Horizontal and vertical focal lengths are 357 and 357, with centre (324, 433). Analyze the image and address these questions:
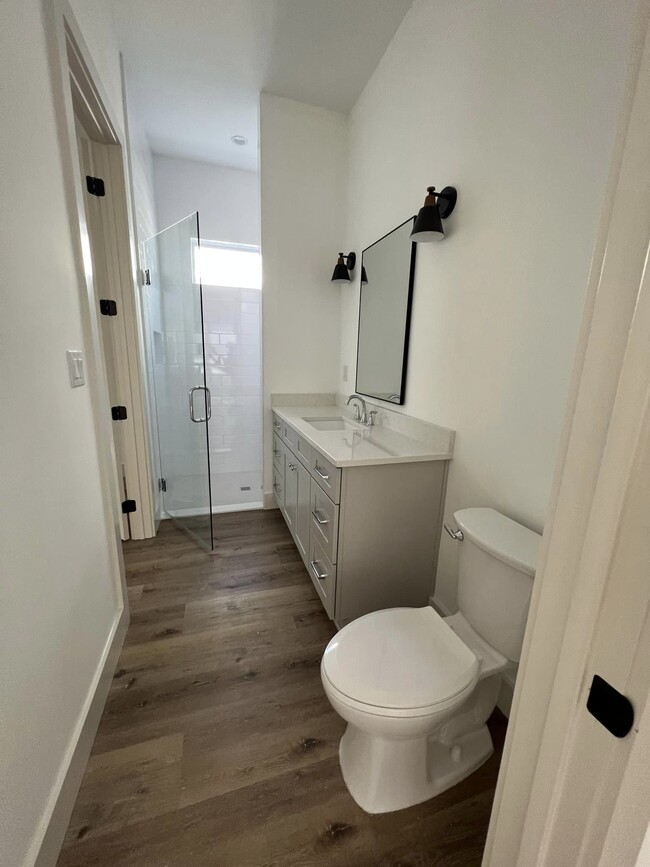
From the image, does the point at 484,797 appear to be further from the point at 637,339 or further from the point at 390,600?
the point at 637,339

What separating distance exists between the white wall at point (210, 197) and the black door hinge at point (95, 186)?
4.50 feet

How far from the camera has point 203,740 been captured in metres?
1.24

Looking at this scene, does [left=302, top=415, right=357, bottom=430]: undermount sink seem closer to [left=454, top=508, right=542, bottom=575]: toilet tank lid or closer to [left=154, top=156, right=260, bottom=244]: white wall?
[left=454, top=508, right=542, bottom=575]: toilet tank lid

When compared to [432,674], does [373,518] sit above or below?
above

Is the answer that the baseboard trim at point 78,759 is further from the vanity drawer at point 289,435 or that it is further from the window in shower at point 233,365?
the window in shower at point 233,365

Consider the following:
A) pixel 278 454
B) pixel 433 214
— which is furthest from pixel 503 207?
pixel 278 454

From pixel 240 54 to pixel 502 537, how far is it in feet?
9.48

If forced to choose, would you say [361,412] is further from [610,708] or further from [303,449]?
[610,708]

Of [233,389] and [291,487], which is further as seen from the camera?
[233,389]

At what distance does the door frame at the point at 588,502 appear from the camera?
362mm

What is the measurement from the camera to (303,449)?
203 centimetres

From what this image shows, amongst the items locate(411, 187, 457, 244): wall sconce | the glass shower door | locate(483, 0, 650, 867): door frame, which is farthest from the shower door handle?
locate(483, 0, 650, 867): door frame

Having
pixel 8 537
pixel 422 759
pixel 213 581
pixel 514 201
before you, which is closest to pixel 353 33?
pixel 514 201

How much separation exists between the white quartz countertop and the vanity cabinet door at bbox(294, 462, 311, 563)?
0.25m
